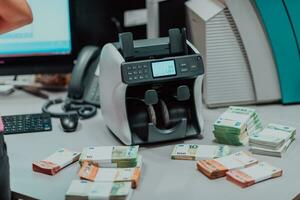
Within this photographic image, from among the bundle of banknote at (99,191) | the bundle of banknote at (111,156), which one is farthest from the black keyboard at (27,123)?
the bundle of banknote at (99,191)

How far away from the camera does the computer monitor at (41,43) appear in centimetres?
173

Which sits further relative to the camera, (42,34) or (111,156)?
(42,34)

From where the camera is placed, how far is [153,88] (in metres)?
1.41

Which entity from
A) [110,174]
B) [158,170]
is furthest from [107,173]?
[158,170]

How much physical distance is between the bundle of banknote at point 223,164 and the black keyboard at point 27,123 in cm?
52

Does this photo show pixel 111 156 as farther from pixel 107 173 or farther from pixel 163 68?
pixel 163 68

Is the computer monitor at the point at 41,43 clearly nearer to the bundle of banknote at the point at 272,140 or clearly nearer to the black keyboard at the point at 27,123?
the black keyboard at the point at 27,123

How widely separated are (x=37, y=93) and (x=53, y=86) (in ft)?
0.24

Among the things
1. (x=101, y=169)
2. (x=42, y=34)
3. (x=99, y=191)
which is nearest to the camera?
(x=99, y=191)

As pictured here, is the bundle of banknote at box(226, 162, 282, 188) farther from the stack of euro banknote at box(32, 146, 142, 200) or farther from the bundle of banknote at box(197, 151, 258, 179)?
the stack of euro banknote at box(32, 146, 142, 200)

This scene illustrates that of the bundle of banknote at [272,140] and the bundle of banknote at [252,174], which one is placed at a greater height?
the bundle of banknote at [272,140]

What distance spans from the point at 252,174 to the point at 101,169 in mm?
353

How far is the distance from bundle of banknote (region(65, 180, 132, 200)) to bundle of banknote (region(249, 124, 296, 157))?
15.1 inches

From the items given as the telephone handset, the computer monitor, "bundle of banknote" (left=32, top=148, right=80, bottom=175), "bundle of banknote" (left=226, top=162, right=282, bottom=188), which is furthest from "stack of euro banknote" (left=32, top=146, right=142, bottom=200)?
the computer monitor
